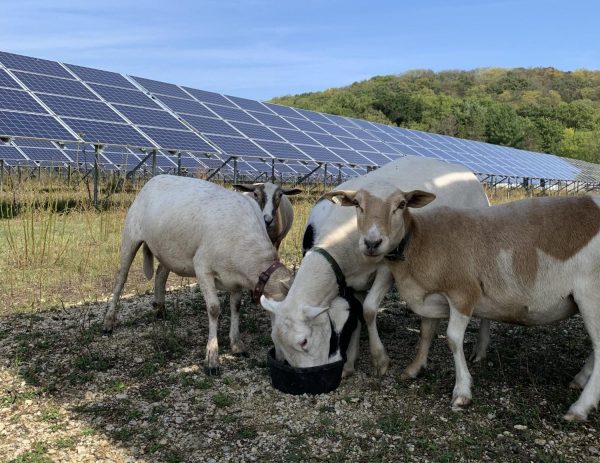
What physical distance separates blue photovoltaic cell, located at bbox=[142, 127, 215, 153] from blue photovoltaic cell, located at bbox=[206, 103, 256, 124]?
4172mm

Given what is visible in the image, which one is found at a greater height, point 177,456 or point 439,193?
point 439,193

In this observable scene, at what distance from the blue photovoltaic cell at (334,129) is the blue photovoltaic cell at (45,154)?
12.7m

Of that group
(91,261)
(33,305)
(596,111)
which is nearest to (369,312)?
(33,305)

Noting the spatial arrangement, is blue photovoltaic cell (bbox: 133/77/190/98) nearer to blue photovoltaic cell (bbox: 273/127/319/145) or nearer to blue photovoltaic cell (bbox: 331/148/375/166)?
blue photovoltaic cell (bbox: 273/127/319/145)

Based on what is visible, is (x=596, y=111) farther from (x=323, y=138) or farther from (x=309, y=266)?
(x=309, y=266)

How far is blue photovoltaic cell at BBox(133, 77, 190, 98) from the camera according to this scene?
20.4m

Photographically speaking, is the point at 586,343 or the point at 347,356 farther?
the point at 586,343

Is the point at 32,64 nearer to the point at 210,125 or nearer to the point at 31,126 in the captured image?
the point at 31,126

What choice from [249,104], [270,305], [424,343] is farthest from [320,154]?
[270,305]

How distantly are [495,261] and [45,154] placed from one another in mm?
16873

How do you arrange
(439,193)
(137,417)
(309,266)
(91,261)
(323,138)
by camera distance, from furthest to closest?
1. (323,138)
2. (91,261)
3. (439,193)
4. (309,266)
5. (137,417)

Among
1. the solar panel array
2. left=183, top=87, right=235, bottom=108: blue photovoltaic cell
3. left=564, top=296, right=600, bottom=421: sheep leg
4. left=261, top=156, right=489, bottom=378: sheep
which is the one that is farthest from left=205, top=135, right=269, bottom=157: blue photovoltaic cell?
left=564, top=296, right=600, bottom=421: sheep leg

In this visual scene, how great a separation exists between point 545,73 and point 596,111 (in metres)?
41.6

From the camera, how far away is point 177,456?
331 cm
